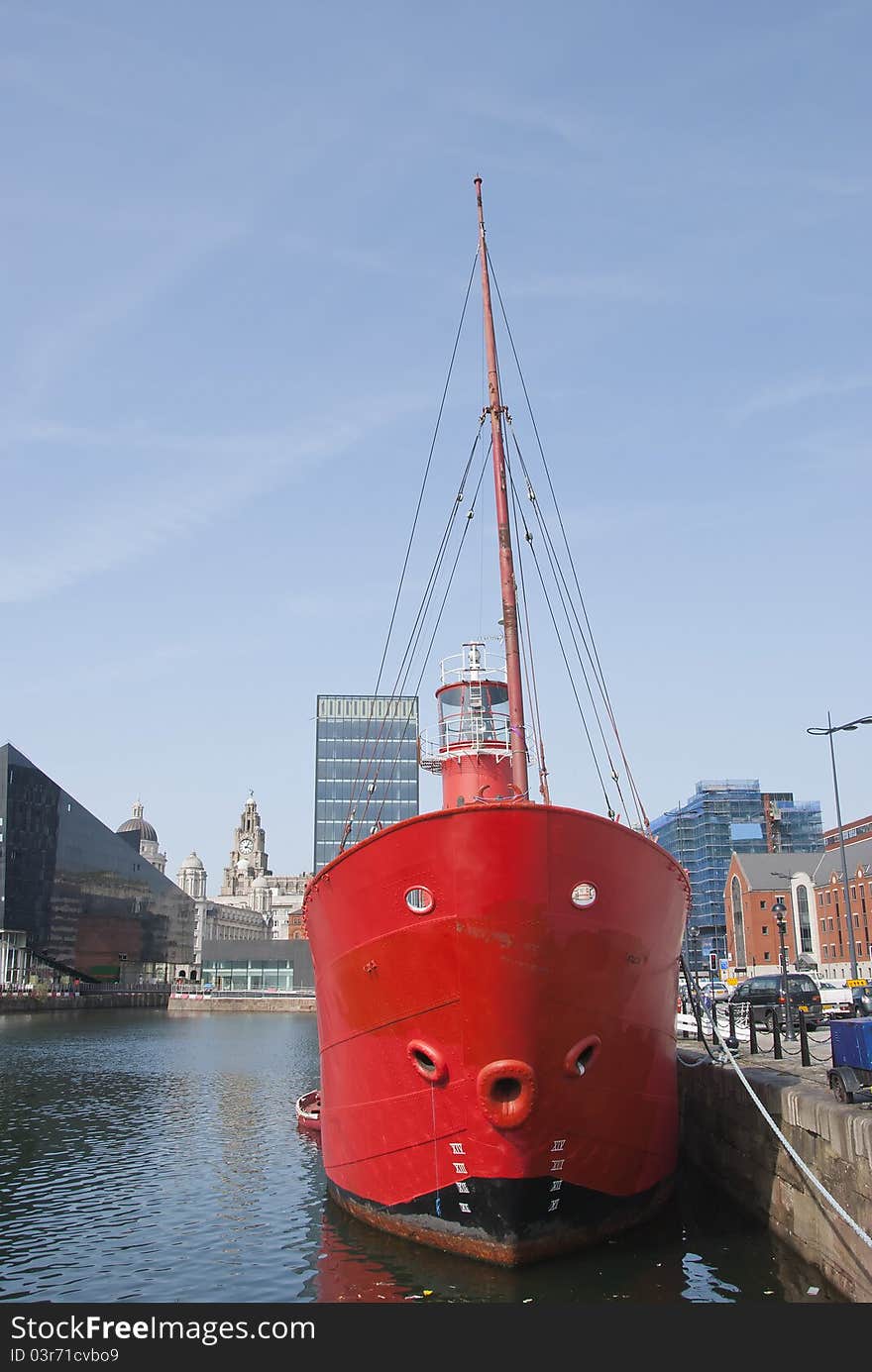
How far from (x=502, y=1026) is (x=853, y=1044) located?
16.0 ft

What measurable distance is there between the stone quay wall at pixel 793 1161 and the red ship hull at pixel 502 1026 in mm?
1950

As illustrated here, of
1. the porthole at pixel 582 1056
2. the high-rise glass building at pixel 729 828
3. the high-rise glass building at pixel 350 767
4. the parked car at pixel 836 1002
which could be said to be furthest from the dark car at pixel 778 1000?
the high-rise glass building at pixel 729 828

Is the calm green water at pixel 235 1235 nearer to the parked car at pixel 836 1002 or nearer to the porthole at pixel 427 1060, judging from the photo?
the porthole at pixel 427 1060

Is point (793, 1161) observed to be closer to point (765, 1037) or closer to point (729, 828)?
point (765, 1037)

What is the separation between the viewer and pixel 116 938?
11812 cm

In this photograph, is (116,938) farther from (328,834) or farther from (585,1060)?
(585,1060)

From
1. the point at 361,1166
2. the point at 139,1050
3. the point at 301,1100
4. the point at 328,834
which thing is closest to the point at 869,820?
the point at 328,834

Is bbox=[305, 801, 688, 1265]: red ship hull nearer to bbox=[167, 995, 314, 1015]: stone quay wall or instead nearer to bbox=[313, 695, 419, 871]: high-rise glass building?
bbox=[313, 695, 419, 871]: high-rise glass building

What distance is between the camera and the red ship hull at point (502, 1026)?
40.1 ft

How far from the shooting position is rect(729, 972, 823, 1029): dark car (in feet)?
87.6

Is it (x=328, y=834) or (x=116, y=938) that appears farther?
(x=116, y=938)

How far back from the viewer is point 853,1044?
13359 mm

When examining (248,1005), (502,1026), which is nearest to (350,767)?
(248,1005)

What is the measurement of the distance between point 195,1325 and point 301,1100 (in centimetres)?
1757
